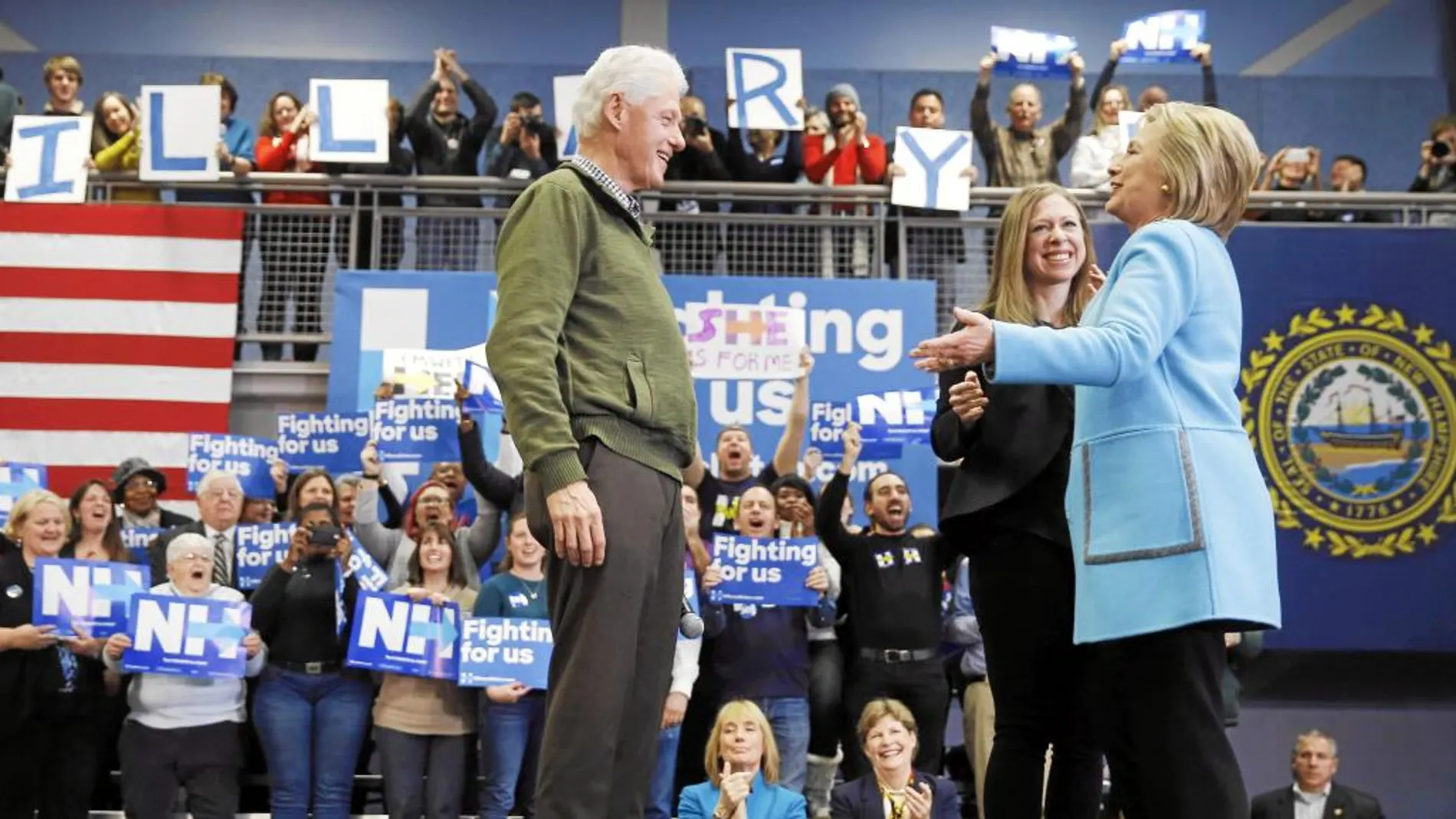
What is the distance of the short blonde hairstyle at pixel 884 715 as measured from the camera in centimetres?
603

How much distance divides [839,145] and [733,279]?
115 centimetres

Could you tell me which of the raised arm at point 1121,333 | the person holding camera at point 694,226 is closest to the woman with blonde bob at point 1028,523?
the raised arm at point 1121,333

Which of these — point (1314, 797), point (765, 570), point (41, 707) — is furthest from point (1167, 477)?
point (1314, 797)

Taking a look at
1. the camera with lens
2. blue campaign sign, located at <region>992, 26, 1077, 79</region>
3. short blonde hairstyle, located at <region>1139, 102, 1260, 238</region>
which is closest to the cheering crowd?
short blonde hairstyle, located at <region>1139, 102, 1260, 238</region>

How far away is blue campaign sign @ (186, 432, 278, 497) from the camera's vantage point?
7617mm

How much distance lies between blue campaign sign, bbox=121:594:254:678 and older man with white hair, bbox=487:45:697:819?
3.93 metres

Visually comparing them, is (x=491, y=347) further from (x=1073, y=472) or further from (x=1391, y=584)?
(x=1391, y=584)

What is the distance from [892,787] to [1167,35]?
200 inches

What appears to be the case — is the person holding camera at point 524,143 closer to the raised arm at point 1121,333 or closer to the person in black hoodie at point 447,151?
the person in black hoodie at point 447,151

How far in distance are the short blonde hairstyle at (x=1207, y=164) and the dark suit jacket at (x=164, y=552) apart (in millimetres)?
4941

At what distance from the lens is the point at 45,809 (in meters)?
6.45

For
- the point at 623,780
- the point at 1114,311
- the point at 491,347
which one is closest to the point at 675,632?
the point at 623,780

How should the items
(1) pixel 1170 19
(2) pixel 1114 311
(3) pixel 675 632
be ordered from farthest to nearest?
(1) pixel 1170 19
(3) pixel 675 632
(2) pixel 1114 311

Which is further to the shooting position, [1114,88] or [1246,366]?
[1114,88]
